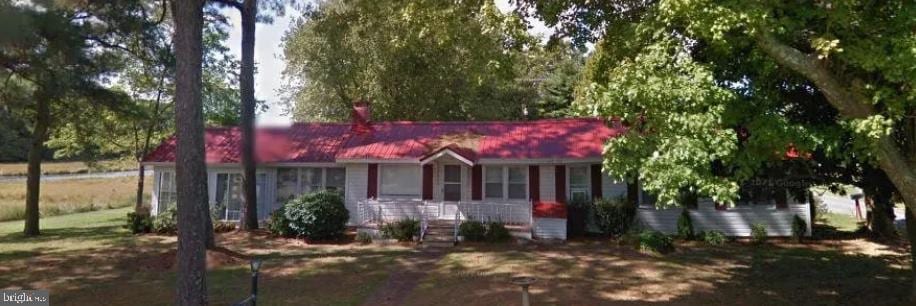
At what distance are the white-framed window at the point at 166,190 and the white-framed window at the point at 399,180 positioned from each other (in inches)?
339

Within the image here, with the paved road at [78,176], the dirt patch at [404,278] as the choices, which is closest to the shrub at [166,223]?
the dirt patch at [404,278]

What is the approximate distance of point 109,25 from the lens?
16938 millimetres

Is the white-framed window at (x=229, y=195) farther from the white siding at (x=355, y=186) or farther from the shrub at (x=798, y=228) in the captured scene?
the shrub at (x=798, y=228)

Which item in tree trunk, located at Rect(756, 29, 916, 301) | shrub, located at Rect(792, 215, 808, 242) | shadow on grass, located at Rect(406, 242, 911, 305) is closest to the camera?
tree trunk, located at Rect(756, 29, 916, 301)

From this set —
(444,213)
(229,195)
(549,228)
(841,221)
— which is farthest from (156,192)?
(841,221)

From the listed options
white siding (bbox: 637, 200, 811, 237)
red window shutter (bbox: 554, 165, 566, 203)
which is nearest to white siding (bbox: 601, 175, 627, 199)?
red window shutter (bbox: 554, 165, 566, 203)

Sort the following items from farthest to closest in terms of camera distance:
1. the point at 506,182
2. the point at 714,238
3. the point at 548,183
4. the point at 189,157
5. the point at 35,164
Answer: the point at 35,164 → the point at 506,182 → the point at 548,183 → the point at 714,238 → the point at 189,157

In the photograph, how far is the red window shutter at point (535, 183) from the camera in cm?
1975

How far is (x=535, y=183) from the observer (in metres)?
19.8

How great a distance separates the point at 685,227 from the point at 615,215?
217cm

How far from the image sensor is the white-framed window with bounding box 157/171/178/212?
2234 cm

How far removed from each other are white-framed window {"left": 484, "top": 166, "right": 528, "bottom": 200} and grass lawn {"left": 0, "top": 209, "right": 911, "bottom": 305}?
3139 mm

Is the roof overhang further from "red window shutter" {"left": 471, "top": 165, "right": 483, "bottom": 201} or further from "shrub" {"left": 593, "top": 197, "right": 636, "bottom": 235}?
"shrub" {"left": 593, "top": 197, "right": 636, "bottom": 235}

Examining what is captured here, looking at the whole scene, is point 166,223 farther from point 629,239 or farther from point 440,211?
point 629,239
